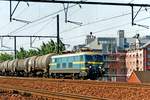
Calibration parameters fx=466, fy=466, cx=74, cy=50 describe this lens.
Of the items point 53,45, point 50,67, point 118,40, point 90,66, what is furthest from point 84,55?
point 118,40

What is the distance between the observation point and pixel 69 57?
143ft

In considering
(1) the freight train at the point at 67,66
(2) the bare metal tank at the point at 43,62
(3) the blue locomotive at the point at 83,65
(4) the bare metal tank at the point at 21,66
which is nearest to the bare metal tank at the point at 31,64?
(1) the freight train at the point at 67,66

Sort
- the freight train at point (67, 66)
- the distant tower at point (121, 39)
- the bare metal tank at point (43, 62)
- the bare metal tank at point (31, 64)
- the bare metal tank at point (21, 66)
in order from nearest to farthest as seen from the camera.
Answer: the freight train at point (67, 66)
the bare metal tank at point (43, 62)
the bare metal tank at point (31, 64)
the bare metal tank at point (21, 66)
the distant tower at point (121, 39)

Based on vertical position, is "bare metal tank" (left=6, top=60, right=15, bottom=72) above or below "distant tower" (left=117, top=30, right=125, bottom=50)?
below

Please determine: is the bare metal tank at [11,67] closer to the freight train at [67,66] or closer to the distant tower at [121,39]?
the freight train at [67,66]

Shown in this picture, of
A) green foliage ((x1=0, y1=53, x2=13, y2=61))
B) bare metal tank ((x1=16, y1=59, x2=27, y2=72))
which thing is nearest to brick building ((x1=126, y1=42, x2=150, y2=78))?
green foliage ((x1=0, y1=53, x2=13, y2=61))

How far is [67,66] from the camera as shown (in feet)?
144

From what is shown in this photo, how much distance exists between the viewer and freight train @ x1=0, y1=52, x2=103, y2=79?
41.1 meters

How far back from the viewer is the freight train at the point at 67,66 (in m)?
41.1

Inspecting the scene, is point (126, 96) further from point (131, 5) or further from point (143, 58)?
point (143, 58)

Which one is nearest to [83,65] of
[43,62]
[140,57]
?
[43,62]

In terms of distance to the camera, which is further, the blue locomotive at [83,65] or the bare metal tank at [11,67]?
the bare metal tank at [11,67]

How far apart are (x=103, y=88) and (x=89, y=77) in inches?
621

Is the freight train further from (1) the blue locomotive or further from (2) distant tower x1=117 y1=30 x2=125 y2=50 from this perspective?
(2) distant tower x1=117 y1=30 x2=125 y2=50
